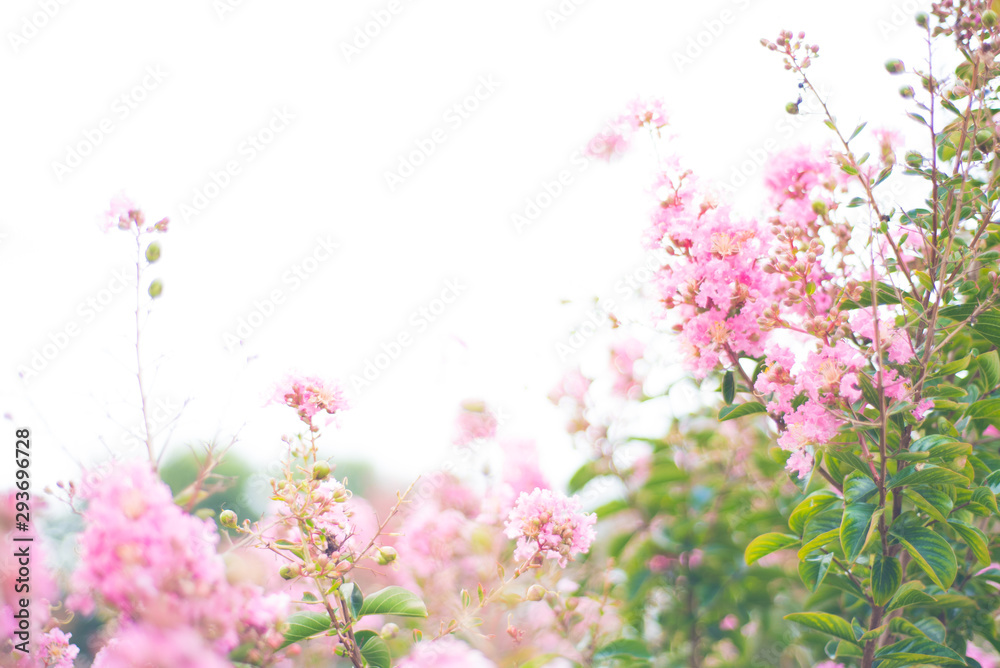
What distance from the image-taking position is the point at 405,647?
79.5 inches

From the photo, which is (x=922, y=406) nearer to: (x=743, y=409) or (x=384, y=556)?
(x=743, y=409)

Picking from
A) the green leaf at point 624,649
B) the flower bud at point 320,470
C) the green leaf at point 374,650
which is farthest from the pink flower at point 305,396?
the green leaf at point 624,649

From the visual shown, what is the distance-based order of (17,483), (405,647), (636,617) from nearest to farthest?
(17,483) → (405,647) → (636,617)

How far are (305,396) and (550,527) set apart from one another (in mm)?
615

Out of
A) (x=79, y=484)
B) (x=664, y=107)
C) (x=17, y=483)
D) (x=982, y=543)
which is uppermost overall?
(x=664, y=107)

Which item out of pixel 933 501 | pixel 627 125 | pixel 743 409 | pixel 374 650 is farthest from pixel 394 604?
pixel 627 125

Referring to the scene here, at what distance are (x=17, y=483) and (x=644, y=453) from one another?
2238 mm

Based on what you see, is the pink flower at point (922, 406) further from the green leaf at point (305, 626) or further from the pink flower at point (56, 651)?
the pink flower at point (56, 651)

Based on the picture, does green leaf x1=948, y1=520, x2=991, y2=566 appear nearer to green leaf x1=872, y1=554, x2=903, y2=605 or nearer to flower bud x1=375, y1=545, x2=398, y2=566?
green leaf x1=872, y1=554, x2=903, y2=605

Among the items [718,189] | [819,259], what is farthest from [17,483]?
[819,259]

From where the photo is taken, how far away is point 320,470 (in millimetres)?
1245

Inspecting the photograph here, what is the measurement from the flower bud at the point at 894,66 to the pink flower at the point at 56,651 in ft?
6.80

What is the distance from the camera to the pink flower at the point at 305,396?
132cm

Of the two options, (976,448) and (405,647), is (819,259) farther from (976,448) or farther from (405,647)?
(405,647)
